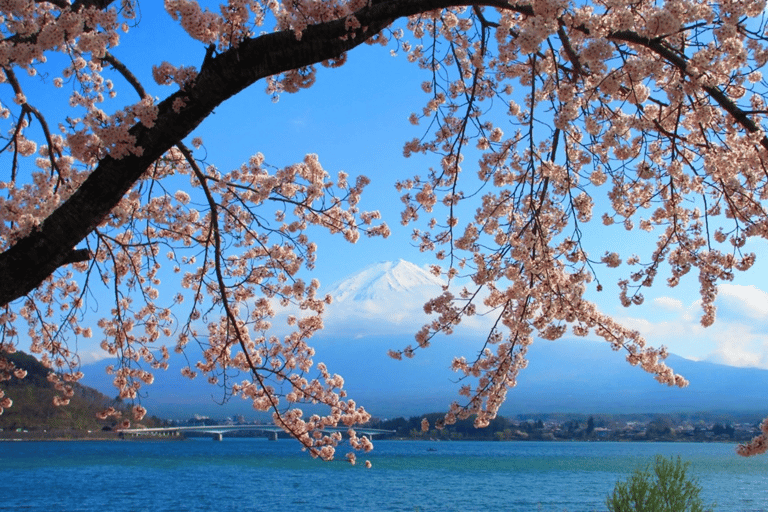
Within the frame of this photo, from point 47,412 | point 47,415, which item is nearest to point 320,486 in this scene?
point 47,412

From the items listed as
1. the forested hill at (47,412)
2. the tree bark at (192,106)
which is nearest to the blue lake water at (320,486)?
the forested hill at (47,412)

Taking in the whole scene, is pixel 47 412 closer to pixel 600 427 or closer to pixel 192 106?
pixel 192 106

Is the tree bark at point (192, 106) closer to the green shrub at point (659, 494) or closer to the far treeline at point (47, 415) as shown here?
the green shrub at point (659, 494)

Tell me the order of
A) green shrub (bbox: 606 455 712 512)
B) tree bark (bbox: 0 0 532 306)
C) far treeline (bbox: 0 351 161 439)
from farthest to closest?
far treeline (bbox: 0 351 161 439), green shrub (bbox: 606 455 712 512), tree bark (bbox: 0 0 532 306)

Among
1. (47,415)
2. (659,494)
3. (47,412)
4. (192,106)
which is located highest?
(192,106)

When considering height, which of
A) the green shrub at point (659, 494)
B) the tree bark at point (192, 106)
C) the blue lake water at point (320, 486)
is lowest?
the blue lake water at point (320, 486)

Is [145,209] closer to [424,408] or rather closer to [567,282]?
[567,282]

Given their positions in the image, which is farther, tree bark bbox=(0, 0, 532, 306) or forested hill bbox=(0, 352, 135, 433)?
forested hill bbox=(0, 352, 135, 433)

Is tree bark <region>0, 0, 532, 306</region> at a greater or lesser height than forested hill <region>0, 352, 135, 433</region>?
greater

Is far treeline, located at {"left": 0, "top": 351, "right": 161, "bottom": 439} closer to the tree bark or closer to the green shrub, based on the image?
the green shrub

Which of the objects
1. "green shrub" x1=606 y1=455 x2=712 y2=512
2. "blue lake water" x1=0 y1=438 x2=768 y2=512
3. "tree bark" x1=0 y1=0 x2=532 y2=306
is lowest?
"blue lake water" x1=0 y1=438 x2=768 y2=512

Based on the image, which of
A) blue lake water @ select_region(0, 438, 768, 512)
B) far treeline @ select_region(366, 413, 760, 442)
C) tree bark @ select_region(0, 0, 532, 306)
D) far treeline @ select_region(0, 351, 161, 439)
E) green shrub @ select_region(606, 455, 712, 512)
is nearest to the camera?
tree bark @ select_region(0, 0, 532, 306)

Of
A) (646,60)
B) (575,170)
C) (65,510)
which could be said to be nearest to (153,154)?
(646,60)

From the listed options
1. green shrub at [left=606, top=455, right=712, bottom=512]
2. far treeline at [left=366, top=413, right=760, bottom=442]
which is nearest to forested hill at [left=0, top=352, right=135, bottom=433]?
green shrub at [left=606, top=455, right=712, bottom=512]
